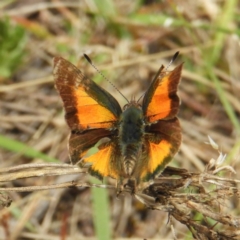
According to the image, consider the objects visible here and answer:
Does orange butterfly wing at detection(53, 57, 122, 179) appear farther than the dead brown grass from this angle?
No

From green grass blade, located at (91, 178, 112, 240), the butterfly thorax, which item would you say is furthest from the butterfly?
green grass blade, located at (91, 178, 112, 240)

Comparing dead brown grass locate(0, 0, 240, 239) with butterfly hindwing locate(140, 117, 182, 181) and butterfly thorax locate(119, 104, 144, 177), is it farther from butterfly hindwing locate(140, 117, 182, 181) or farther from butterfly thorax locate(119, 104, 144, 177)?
butterfly hindwing locate(140, 117, 182, 181)

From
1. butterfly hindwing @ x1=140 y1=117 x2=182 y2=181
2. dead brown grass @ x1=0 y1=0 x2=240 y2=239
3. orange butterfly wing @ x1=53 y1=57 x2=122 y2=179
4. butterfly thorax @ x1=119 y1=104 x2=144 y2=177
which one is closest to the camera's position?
butterfly hindwing @ x1=140 y1=117 x2=182 y2=181

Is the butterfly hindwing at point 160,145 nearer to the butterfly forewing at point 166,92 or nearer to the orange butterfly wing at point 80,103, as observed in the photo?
the butterfly forewing at point 166,92

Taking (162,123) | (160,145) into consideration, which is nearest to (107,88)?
(162,123)

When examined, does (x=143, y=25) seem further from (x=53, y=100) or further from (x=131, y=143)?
(x=131, y=143)

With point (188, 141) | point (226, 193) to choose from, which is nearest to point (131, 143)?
point (226, 193)

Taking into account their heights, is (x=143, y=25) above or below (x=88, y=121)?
above
